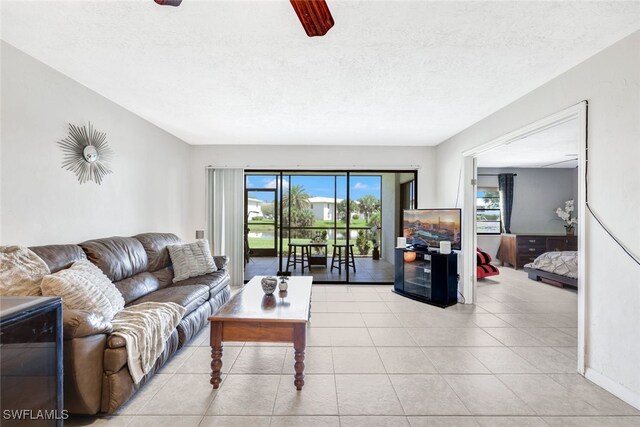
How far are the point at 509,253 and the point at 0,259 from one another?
27.5ft

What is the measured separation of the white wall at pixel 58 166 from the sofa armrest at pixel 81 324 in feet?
3.37

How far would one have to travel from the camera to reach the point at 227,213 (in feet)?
17.4

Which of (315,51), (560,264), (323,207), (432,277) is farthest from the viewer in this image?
(323,207)

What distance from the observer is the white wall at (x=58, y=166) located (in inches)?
86.4

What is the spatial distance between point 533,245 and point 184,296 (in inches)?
291

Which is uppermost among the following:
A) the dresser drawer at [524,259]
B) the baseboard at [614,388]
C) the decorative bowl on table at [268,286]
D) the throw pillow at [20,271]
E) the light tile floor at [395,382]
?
the throw pillow at [20,271]

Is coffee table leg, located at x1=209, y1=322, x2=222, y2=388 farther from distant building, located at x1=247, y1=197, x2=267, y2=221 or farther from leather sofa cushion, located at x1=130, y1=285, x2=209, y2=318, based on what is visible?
distant building, located at x1=247, y1=197, x2=267, y2=221

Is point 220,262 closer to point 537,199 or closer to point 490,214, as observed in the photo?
point 490,214

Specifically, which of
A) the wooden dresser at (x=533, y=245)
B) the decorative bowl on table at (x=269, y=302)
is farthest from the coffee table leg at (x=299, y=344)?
the wooden dresser at (x=533, y=245)

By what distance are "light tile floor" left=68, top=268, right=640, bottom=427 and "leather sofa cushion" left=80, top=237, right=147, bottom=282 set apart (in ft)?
3.26

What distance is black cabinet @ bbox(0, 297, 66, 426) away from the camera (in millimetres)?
1290

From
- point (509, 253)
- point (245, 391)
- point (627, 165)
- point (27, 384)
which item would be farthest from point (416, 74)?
point (509, 253)

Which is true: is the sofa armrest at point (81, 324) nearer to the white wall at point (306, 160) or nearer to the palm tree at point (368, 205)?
the white wall at point (306, 160)

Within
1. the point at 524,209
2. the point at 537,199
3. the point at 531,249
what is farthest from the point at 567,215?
the point at 531,249
